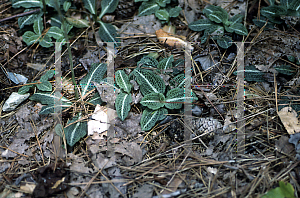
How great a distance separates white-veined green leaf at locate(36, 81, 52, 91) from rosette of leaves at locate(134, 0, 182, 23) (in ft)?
4.74

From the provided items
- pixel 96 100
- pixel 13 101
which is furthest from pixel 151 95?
pixel 13 101

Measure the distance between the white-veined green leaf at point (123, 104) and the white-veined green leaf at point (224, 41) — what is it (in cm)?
124

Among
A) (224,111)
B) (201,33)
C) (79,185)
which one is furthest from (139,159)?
(201,33)

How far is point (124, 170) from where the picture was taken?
194 cm

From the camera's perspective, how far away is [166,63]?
2.55 metres

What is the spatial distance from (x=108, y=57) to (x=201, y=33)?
1191 mm

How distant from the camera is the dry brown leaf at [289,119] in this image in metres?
1.98

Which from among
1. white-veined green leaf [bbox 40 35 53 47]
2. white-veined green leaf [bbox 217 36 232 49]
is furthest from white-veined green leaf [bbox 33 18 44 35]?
white-veined green leaf [bbox 217 36 232 49]

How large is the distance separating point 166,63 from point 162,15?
785 mm

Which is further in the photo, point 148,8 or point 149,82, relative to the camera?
point 148,8

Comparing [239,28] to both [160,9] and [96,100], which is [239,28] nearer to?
[160,9]

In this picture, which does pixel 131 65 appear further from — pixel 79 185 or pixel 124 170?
pixel 79 185

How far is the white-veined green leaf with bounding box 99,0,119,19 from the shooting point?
304cm

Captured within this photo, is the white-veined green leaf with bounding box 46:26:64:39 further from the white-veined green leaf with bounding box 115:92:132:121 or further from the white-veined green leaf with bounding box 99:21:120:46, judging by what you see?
the white-veined green leaf with bounding box 115:92:132:121
